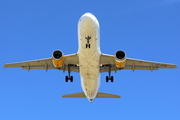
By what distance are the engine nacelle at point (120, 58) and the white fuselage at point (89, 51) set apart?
188cm

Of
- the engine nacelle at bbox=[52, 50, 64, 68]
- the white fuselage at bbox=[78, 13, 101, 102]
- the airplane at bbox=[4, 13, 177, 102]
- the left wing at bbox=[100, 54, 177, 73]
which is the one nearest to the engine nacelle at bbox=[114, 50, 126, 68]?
Answer: the airplane at bbox=[4, 13, 177, 102]

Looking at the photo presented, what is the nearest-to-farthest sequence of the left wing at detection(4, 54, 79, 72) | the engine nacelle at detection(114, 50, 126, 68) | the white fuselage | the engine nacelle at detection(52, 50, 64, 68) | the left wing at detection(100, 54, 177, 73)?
the white fuselage
the engine nacelle at detection(114, 50, 126, 68)
the engine nacelle at detection(52, 50, 64, 68)
the left wing at detection(100, 54, 177, 73)
the left wing at detection(4, 54, 79, 72)

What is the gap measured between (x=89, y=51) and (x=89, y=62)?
1538mm

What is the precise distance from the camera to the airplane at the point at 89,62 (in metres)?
28.4

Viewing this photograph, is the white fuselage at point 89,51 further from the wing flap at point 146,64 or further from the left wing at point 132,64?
the wing flap at point 146,64

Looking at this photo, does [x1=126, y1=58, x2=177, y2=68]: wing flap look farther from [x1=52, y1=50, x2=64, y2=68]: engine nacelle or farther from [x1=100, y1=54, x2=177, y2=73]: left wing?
[x1=52, y1=50, x2=64, y2=68]: engine nacelle

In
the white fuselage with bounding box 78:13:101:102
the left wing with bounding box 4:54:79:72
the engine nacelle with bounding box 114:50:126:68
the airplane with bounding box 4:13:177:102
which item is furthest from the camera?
the left wing with bounding box 4:54:79:72

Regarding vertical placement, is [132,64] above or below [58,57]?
below

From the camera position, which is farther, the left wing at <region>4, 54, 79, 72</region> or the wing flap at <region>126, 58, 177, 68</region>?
the wing flap at <region>126, 58, 177, 68</region>

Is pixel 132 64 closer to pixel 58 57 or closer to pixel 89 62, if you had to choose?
pixel 89 62

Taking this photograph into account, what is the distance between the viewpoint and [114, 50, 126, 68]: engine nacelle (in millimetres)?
30312

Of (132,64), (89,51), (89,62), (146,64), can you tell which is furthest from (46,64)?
(146,64)

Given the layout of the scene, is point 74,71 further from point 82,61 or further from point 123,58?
point 123,58

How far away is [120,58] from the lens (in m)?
30.7
